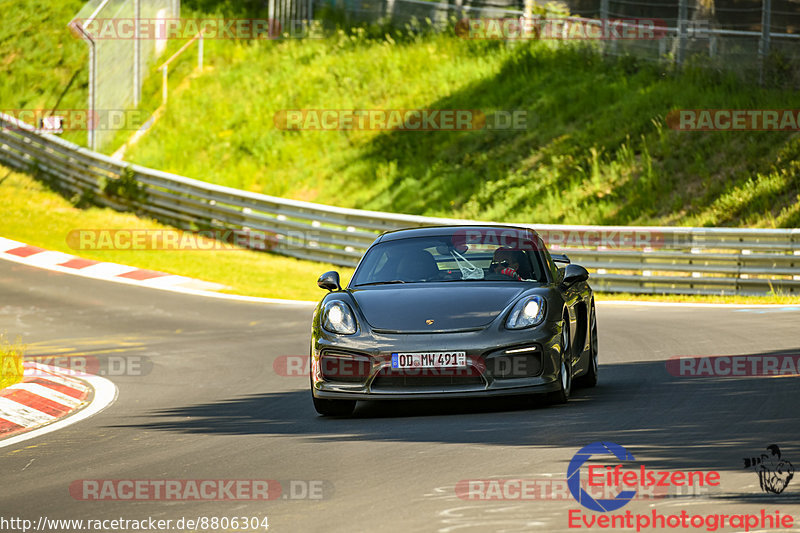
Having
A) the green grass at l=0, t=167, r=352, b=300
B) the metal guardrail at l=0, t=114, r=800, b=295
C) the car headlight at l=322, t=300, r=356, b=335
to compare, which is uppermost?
the car headlight at l=322, t=300, r=356, b=335

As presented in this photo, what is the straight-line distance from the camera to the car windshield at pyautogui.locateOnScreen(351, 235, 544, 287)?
31.1 ft

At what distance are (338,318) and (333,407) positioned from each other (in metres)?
0.67

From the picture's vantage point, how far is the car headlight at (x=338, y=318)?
8641mm

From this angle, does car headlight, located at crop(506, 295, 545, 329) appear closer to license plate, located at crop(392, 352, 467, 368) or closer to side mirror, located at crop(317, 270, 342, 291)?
license plate, located at crop(392, 352, 467, 368)

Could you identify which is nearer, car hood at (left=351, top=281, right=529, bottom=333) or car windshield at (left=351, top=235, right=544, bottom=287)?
car hood at (left=351, top=281, right=529, bottom=333)

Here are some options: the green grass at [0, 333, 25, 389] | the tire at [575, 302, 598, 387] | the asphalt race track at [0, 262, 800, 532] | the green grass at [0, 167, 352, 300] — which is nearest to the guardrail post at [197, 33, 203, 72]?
the green grass at [0, 167, 352, 300]

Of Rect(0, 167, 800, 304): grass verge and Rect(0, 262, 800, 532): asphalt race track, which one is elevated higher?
Rect(0, 262, 800, 532): asphalt race track

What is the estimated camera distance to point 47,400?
33.4 feet

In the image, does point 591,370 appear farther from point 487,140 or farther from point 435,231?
point 487,140

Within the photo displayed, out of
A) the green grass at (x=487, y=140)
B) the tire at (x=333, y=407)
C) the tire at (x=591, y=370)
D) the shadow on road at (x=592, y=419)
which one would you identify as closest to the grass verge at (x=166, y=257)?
the green grass at (x=487, y=140)

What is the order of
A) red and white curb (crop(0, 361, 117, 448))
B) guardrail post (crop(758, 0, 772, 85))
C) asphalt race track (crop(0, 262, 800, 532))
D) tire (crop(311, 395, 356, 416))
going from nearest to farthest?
asphalt race track (crop(0, 262, 800, 532)) < tire (crop(311, 395, 356, 416)) < red and white curb (crop(0, 361, 117, 448)) < guardrail post (crop(758, 0, 772, 85))

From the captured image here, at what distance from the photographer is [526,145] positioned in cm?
2894

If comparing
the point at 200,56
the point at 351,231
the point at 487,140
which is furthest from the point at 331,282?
the point at 200,56

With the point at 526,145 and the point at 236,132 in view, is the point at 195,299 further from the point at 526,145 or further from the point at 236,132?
the point at 236,132
